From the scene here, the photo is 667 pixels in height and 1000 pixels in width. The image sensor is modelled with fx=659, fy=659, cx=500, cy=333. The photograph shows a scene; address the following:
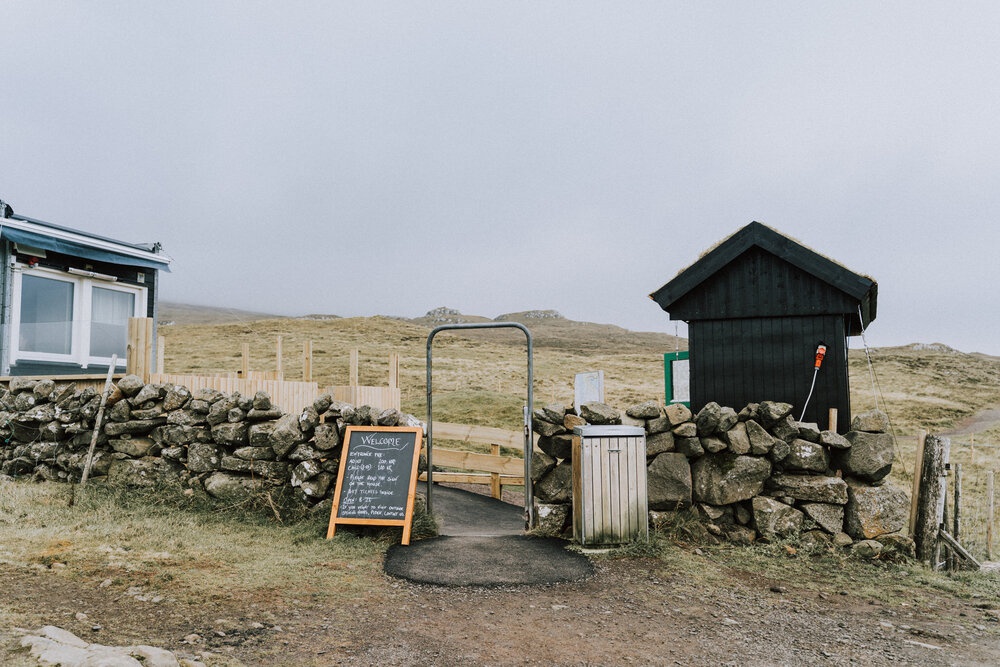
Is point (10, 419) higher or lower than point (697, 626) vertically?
higher

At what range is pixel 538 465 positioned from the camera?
8039 millimetres

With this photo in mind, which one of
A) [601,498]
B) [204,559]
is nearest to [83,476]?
[204,559]

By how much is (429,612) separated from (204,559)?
2.58m

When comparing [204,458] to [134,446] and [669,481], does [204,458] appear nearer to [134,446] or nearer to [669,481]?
[134,446]

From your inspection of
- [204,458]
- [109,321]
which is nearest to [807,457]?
[204,458]

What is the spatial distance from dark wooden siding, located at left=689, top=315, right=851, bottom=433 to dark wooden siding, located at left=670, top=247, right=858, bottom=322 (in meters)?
0.13

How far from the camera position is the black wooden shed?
8.76m

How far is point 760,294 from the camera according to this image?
9234 millimetres

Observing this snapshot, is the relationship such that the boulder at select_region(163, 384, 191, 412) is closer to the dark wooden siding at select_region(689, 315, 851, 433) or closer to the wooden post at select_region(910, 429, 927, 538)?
the dark wooden siding at select_region(689, 315, 851, 433)

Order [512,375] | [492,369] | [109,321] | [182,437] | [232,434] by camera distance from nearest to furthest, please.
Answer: [232,434]
[182,437]
[109,321]
[512,375]
[492,369]

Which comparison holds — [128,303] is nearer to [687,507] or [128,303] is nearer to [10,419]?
[10,419]

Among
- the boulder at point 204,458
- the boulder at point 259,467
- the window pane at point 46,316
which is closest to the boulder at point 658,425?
the boulder at point 259,467

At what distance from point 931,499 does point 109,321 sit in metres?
15.6

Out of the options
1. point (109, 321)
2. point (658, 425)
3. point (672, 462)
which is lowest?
point (672, 462)
